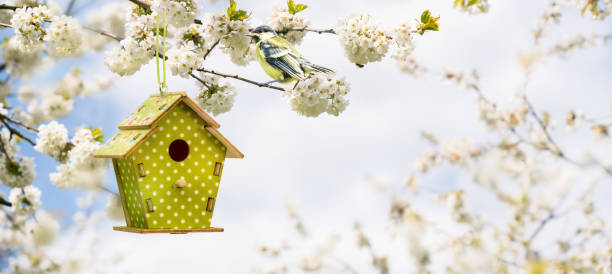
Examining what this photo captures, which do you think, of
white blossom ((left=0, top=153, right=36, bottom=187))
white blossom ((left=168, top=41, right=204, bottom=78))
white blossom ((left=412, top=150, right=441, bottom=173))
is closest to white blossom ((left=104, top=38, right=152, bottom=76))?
white blossom ((left=168, top=41, right=204, bottom=78))

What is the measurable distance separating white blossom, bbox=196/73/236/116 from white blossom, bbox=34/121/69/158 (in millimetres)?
1076

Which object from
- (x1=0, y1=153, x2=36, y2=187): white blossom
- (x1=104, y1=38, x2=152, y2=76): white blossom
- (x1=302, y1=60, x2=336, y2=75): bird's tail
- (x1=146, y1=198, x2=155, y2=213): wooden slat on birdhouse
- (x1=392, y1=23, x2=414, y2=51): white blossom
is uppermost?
(x1=392, y1=23, x2=414, y2=51): white blossom

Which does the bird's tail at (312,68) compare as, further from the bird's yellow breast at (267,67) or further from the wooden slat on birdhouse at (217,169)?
the wooden slat on birdhouse at (217,169)

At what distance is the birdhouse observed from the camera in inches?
75.3

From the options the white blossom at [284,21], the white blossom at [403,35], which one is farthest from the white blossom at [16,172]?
the white blossom at [403,35]

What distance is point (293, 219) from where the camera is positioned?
15.7 feet

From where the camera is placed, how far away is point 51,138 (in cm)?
293

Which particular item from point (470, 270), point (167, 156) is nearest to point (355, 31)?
point (167, 156)

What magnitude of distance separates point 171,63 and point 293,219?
9.48 feet

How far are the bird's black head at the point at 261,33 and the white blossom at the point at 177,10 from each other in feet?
0.93

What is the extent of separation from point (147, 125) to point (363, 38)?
0.98 meters

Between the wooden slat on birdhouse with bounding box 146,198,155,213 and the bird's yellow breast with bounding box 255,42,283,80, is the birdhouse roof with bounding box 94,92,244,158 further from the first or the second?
the bird's yellow breast with bounding box 255,42,283,80

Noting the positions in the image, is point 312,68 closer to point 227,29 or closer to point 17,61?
point 227,29

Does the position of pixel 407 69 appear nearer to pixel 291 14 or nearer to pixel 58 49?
pixel 291 14
